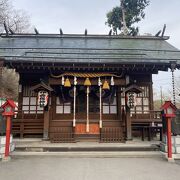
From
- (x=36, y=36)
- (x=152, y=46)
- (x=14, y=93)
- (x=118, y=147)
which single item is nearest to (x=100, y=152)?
(x=118, y=147)

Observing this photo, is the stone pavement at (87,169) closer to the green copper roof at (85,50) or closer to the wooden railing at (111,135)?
the wooden railing at (111,135)

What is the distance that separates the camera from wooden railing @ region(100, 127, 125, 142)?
348 inches

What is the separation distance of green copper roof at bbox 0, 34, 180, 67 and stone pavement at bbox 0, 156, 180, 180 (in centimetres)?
448

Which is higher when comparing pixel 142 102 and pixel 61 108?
pixel 142 102

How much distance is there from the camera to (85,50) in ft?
35.3

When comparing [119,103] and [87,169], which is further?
[119,103]

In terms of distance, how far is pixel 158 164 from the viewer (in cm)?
610

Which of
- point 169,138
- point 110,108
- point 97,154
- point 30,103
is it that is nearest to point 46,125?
point 30,103

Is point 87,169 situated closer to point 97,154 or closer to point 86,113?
point 97,154

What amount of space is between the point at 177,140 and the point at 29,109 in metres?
7.66

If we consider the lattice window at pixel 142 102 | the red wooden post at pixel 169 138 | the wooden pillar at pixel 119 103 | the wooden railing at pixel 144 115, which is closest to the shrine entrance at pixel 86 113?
the wooden pillar at pixel 119 103

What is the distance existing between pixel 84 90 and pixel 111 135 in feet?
9.05

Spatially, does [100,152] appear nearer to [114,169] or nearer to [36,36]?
[114,169]

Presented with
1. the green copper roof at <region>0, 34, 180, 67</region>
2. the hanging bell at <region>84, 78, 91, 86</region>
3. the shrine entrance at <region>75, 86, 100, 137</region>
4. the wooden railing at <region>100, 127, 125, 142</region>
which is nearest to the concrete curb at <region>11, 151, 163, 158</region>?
the wooden railing at <region>100, 127, 125, 142</region>
